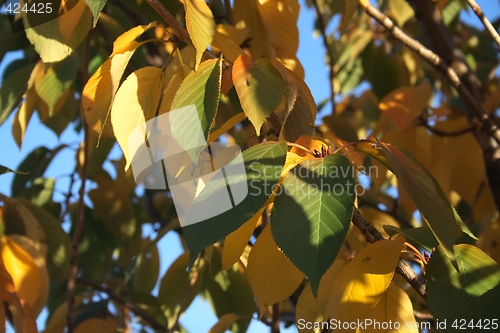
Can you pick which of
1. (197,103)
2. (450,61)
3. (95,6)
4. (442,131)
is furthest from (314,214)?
(450,61)

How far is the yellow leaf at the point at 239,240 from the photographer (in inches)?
17.7

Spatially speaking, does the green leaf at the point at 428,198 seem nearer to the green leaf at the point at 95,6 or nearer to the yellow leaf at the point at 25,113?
the green leaf at the point at 95,6

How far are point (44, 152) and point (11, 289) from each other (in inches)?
27.8

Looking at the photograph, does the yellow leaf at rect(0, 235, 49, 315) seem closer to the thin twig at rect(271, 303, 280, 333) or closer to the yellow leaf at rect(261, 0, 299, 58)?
the thin twig at rect(271, 303, 280, 333)

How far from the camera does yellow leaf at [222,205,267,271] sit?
0.45 m

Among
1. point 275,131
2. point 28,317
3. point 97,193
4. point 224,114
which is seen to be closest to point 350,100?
point 224,114

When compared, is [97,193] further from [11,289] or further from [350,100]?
[350,100]

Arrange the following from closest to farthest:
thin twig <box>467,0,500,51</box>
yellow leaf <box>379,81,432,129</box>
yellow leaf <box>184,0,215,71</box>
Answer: yellow leaf <box>184,0,215,71</box>, thin twig <box>467,0,500,51</box>, yellow leaf <box>379,81,432,129</box>

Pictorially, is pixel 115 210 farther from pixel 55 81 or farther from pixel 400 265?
pixel 400 265

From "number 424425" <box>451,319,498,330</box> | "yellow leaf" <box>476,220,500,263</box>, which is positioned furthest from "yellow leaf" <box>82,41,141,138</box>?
"yellow leaf" <box>476,220,500,263</box>

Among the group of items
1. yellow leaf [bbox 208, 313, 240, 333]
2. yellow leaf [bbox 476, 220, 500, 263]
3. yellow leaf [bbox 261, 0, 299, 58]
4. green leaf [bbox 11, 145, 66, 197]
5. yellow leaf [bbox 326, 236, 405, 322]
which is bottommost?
yellow leaf [bbox 476, 220, 500, 263]

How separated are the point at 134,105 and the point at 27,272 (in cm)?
38

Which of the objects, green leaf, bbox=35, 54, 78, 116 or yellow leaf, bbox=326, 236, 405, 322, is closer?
yellow leaf, bbox=326, 236, 405, 322

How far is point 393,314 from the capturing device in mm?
458
